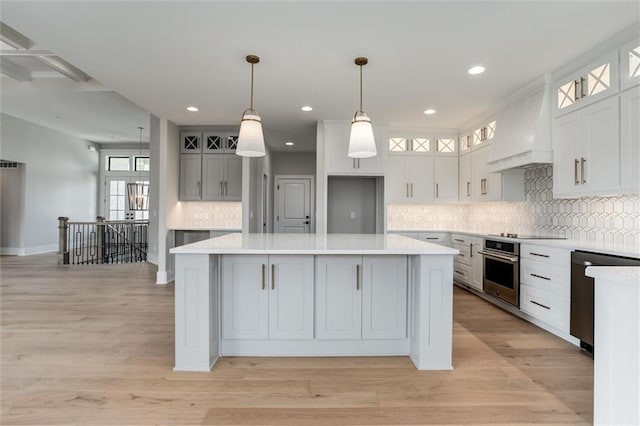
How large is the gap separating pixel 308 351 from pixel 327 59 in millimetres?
2610

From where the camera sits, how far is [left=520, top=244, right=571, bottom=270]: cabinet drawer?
296cm

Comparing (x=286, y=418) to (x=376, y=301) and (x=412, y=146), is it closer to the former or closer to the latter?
(x=376, y=301)

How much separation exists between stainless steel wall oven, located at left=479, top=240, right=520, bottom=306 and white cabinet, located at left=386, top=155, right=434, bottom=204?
161 centimetres

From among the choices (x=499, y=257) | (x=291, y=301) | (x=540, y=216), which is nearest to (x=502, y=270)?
(x=499, y=257)

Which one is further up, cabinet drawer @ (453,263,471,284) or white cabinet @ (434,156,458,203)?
white cabinet @ (434,156,458,203)

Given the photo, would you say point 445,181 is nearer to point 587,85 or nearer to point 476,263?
point 476,263

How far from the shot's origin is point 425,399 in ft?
6.88

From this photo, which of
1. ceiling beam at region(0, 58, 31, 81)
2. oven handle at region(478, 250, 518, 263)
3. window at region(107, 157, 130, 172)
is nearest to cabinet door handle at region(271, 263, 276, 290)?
oven handle at region(478, 250, 518, 263)

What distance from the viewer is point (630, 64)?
2.68 metres

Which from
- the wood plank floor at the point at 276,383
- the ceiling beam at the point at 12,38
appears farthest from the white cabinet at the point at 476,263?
the ceiling beam at the point at 12,38

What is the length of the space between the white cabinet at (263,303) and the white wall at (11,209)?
319 inches

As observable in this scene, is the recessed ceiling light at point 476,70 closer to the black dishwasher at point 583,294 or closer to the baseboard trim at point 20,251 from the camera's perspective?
the black dishwasher at point 583,294

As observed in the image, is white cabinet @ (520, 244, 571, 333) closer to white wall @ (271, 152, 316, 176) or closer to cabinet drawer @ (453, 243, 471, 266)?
cabinet drawer @ (453, 243, 471, 266)

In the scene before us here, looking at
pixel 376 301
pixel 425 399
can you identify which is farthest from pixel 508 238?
pixel 425 399
